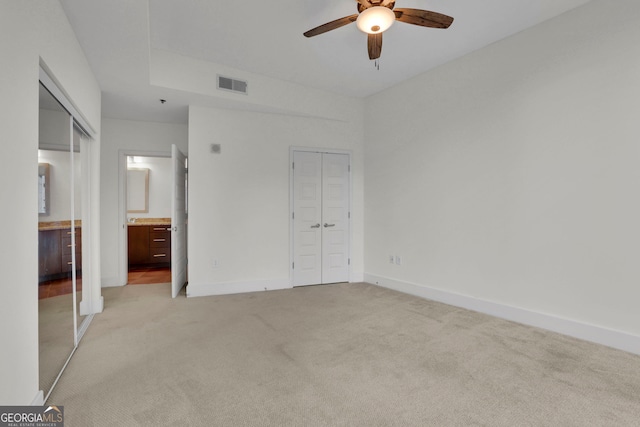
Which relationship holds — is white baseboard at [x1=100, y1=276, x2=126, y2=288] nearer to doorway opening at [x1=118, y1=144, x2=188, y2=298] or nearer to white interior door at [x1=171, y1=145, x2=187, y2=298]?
doorway opening at [x1=118, y1=144, x2=188, y2=298]

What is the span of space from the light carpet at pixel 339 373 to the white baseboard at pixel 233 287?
748 mm

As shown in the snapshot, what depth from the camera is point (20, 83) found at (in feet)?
5.70

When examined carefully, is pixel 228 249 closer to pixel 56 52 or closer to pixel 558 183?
pixel 56 52

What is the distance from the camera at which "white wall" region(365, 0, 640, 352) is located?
2926mm

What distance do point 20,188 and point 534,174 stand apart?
13.4ft

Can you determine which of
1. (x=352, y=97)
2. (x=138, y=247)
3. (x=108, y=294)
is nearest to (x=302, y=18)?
(x=352, y=97)

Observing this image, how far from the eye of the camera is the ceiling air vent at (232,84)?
4531 millimetres

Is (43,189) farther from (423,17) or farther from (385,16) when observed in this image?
(423,17)

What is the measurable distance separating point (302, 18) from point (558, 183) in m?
2.94

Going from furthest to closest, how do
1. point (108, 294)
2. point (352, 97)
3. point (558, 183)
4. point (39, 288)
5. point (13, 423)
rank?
1. point (352, 97)
2. point (108, 294)
3. point (558, 183)
4. point (39, 288)
5. point (13, 423)

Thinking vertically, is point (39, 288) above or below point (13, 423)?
above

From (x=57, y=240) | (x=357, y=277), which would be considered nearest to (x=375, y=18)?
(x=57, y=240)

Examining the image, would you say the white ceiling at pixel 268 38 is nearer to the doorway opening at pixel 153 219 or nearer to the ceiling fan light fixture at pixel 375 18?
the ceiling fan light fixture at pixel 375 18

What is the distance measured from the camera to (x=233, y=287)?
497cm
